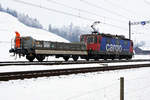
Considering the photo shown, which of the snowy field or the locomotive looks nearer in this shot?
the snowy field

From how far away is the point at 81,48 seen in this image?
25.5 metres

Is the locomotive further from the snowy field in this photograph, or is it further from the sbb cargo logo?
the snowy field

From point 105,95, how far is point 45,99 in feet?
7.01

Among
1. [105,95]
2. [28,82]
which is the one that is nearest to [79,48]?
[28,82]

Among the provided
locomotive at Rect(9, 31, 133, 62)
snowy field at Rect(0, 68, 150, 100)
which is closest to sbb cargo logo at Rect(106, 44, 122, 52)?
locomotive at Rect(9, 31, 133, 62)

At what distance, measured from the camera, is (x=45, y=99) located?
6.73 meters

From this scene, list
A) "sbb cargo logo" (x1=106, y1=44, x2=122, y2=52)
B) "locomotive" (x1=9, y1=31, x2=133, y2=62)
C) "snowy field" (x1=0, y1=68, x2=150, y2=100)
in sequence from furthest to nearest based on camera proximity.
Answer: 1. "sbb cargo logo" (x1=106, y1=44, x2=122, y2=52)
2. "locomotive" (x1=9, y1=31, x2=133, y2=62)
3. "snowy field" (x1=0, y1=68, x2=150, y2=100)

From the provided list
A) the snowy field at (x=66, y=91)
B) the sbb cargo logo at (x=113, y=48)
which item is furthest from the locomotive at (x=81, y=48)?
the snowy field at (x=66, y=91)

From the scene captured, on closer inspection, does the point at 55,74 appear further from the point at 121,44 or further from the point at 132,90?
the point at 121,44

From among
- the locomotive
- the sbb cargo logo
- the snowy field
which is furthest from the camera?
the sbb cargo logo

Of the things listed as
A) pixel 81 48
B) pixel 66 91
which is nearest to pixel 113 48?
pixel 81 48

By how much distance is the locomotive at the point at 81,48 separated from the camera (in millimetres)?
21141

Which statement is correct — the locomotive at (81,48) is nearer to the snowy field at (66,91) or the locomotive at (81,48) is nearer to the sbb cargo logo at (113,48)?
the sbb cargo logo at (113,48)

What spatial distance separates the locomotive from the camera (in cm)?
2114
